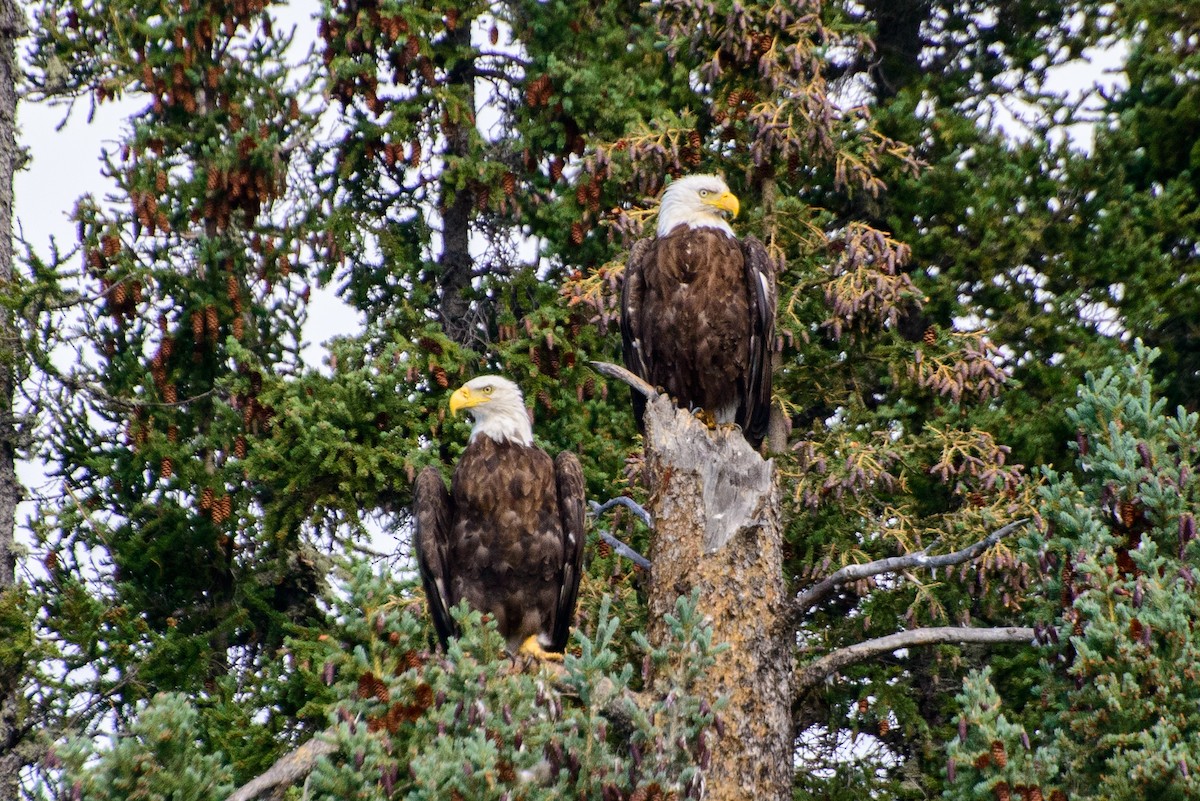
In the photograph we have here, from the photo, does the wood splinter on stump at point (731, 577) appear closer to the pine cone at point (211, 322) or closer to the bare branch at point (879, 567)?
the bare branch at point (879, 567)

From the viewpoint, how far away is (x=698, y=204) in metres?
8.10

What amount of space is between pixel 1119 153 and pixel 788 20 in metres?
2.92

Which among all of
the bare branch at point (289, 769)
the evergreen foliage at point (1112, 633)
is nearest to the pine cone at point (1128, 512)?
the evergreen foliage at point (1112, 633)

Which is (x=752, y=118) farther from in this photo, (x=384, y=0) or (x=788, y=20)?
(x=384, y=0)

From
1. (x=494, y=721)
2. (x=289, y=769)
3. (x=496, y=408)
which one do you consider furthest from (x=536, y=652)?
(x=494, y=721)

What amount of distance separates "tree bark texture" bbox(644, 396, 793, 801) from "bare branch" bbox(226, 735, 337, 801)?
157 cm

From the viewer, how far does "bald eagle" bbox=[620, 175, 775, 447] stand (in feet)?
25.8

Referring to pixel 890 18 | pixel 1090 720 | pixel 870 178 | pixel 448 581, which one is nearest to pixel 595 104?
pixel 870 178

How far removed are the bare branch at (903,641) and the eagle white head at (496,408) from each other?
2244 millimetres

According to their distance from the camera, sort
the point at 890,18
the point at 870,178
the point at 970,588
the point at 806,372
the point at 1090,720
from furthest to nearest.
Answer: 1. the point at 890,18
2. the point at 806,372
3. the point at 870,178
4. the point at 970,588
5. the point at 1090,720

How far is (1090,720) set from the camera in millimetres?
5836

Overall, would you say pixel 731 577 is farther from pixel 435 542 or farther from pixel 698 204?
pixel 698 204

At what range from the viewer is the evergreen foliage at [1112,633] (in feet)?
18.4

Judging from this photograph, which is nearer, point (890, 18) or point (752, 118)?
point (752, 118)
